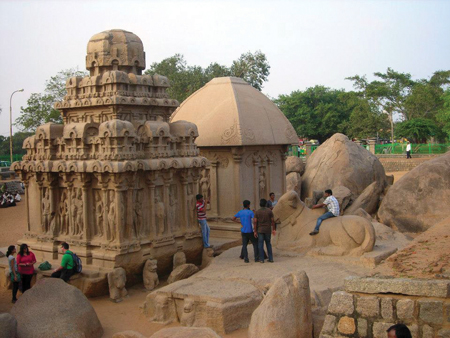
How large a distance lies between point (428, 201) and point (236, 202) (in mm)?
5383

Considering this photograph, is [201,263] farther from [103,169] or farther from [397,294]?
[397,294]

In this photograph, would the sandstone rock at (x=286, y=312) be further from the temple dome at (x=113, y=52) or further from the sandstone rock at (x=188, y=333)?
the temple dome at (x=113, y=52)

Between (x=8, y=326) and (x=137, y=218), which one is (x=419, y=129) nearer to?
(x=137, y=218)

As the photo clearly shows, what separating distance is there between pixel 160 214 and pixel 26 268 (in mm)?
2727

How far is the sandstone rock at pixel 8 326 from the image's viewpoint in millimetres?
6988

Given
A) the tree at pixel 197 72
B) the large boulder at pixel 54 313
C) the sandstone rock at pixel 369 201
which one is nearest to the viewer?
the large boulder at pixel 54 313

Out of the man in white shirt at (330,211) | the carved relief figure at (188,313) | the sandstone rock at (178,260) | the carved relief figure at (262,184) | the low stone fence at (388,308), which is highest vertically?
the carved relief figure at (262,184)

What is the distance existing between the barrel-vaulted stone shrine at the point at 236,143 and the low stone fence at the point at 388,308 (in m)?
8.38

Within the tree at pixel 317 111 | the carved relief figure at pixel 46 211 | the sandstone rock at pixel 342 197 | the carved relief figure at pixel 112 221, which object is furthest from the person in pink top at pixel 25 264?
the tree at pixel 317 111

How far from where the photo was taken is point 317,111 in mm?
47844

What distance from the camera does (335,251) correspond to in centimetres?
1015

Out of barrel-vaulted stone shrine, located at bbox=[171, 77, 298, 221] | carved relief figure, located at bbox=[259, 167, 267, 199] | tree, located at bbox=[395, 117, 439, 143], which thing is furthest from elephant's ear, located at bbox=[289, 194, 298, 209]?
tree, located at bbox=[395, 117, 439, 143]

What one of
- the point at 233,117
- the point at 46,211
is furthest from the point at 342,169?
the point at 46,211

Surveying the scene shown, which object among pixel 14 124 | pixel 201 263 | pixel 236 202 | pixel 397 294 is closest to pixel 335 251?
pixel 201 263
